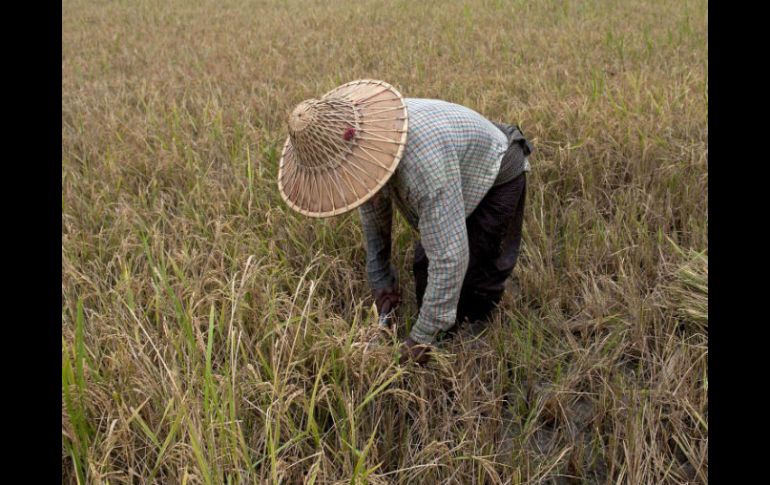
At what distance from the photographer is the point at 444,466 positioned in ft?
3.97

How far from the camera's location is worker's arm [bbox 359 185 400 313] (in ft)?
5.40

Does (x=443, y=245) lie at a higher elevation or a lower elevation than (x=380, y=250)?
higher

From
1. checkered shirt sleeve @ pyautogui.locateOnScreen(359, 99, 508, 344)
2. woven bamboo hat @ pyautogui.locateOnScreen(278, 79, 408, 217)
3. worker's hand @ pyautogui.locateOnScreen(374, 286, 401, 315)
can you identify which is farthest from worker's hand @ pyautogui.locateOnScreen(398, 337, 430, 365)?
woven bamboo hat @ pyautogui.locateOnScreen(278, 79, 408, 217)

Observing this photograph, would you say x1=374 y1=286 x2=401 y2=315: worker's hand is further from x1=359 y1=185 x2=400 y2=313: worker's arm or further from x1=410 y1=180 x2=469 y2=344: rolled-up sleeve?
x1=410 y1=180 x2=469 y2=344: rolled-up sleeve

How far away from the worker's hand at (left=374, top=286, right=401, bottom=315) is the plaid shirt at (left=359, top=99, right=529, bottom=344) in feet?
0.80

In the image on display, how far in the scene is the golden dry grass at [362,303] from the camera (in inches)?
45.8

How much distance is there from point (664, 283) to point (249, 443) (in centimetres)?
140

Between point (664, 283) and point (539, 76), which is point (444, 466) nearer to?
point (664, 283)

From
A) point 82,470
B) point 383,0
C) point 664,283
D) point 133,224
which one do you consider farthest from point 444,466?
point 383,0

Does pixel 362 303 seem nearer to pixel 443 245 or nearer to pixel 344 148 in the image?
pixel 443 245

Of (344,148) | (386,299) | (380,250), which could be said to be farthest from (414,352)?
(344,148)

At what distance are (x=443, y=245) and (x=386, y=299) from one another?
44 cm

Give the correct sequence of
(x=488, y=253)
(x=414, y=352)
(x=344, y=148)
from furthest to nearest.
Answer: (x=488, y=253) < (x=414, y=352) < (x=344, y=148)

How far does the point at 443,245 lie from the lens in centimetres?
132
